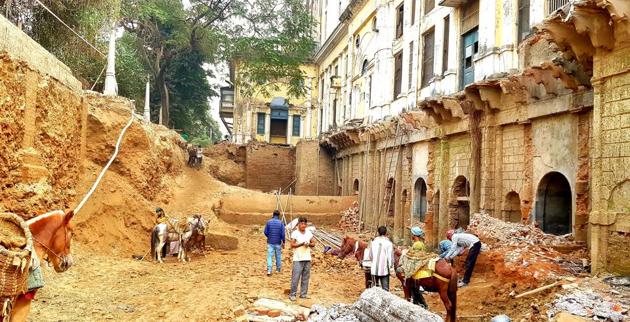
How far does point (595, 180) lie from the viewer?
27.3 ft

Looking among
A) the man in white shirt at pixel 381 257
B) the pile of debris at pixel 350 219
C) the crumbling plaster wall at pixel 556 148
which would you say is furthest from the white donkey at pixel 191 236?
the pile of debris at pixel 350 219

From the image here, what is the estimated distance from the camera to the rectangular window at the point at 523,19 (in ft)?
41.5

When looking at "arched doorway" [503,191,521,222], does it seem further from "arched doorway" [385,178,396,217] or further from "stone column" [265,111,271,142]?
"stone column" [265,111,271,142]

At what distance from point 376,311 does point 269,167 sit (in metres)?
24.0

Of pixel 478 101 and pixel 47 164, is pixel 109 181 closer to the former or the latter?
pixel 47 164

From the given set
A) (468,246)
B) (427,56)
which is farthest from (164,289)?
(427,56)

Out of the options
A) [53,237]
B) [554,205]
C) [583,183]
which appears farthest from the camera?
[554,205]

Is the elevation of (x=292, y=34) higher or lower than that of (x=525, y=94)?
higher

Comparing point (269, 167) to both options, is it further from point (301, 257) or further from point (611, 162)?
point (611, 162)

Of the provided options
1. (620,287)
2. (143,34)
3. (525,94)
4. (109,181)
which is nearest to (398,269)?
(620,287)

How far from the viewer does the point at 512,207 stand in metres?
12.6

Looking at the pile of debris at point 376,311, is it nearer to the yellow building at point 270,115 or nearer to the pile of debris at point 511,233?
the pile of debris at point 511,233

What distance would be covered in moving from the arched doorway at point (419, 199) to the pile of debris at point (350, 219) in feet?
14.9

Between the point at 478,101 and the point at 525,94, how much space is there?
1.73 meters
